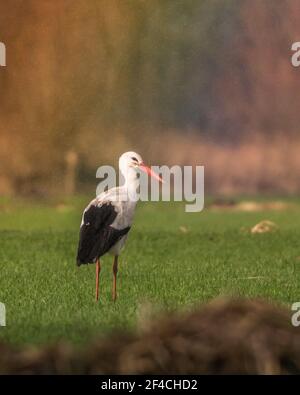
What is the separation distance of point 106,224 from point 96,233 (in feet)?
0.51

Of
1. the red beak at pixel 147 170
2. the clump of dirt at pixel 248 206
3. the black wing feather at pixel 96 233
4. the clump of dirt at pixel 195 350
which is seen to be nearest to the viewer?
the clump of dirt at pixel 195 350

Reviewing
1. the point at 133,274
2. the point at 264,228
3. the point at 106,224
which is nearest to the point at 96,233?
the point at 106,224

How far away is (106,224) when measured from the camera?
10633mm

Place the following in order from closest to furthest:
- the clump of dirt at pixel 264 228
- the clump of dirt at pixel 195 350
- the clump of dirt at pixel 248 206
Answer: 1. the clump of dirt at pixel 195 350
2. the clump of dirt at pixel 264 228
3. the clump of dirt at pixel 248 206

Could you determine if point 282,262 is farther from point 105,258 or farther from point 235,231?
point 235,231

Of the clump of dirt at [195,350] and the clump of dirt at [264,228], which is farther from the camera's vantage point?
the clump of dirt at [264,228]

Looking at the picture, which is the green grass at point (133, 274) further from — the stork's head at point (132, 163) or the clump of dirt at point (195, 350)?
the clump of dirt at point (195, 350)

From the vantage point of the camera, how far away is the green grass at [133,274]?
8.94 metres

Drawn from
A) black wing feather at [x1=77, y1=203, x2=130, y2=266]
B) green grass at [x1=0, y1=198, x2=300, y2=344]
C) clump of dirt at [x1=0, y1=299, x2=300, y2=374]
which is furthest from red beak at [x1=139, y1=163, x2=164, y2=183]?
clump of dirt at [x1=0, y1=299, x2=300, y2=374]

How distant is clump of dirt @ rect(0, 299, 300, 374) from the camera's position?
5.54 m

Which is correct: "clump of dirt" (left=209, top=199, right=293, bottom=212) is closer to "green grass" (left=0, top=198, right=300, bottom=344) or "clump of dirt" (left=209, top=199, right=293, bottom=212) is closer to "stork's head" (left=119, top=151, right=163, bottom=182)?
"green grass" (left=0, top=198, right=300, bottom=344)

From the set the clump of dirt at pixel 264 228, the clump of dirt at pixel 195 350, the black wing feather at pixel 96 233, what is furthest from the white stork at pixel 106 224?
the clump of dirt at pixel 264 228

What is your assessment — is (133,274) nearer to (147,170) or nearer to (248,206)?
(147,170)

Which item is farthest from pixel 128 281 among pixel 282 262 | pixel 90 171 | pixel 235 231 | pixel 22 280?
pixel 90 171
